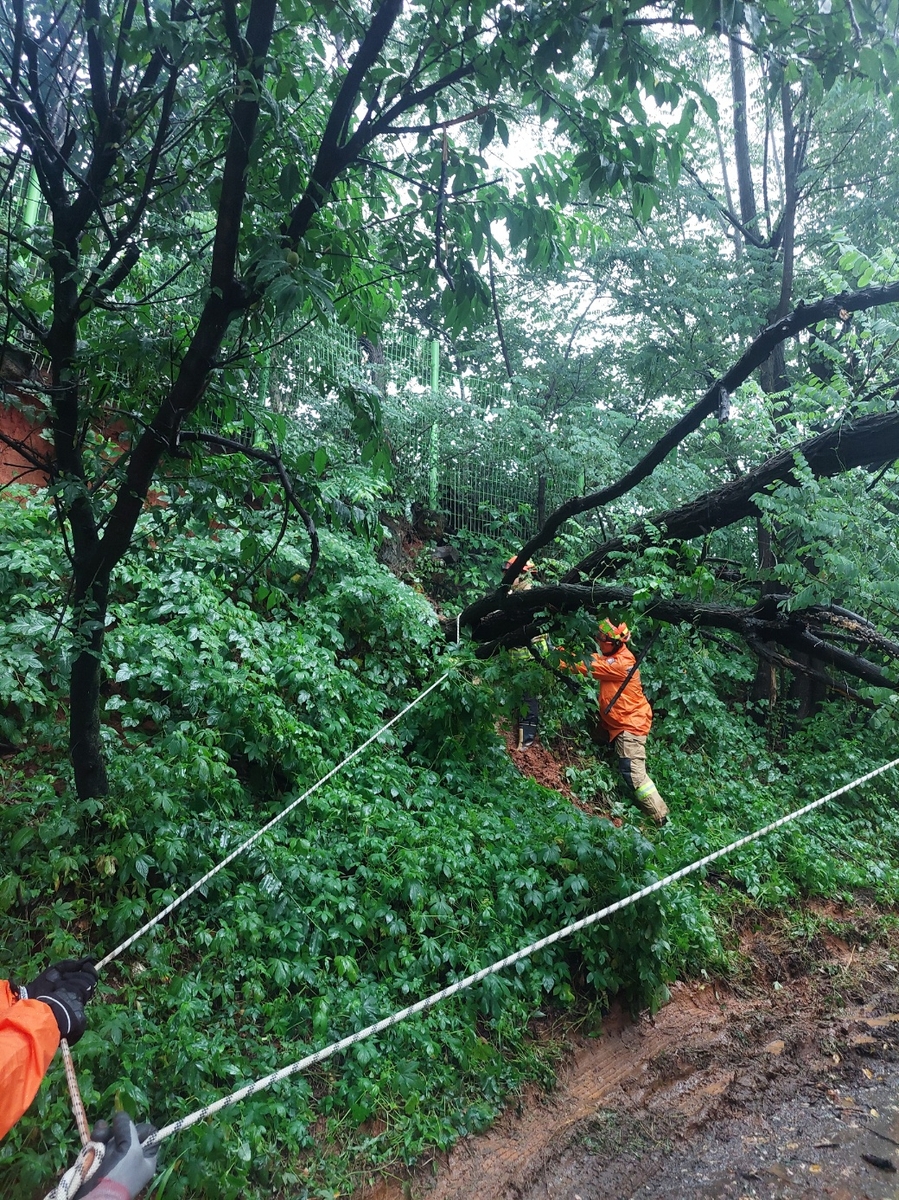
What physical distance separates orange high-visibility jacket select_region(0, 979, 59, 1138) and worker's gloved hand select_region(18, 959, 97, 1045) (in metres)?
0.27

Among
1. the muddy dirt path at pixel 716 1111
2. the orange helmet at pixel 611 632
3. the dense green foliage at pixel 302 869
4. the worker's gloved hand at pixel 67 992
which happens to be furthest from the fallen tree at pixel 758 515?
the worker's gloved hand at pixel 67 992

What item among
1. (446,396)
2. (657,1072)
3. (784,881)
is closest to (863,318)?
(446,396)

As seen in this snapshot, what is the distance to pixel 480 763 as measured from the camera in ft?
19.2

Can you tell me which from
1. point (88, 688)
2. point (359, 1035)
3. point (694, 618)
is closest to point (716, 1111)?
point (359, 1035)

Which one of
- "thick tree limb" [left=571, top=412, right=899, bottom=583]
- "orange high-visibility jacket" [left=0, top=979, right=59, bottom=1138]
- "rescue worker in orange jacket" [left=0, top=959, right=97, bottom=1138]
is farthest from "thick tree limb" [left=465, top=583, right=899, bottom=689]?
"orange high-visibility jacket" [left=0, top=979, right=59, bottom=1138]

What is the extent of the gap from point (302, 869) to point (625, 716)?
3847 mm

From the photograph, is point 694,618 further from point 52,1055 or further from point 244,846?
point 52,1055

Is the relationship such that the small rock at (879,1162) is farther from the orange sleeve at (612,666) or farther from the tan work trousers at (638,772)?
the orange sleeve at (612,666)

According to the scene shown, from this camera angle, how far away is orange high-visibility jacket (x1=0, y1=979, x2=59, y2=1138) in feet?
5.89

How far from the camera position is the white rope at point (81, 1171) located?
1.89m

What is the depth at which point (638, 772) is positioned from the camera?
266 inches

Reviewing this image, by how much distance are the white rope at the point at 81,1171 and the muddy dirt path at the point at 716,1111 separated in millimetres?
1262

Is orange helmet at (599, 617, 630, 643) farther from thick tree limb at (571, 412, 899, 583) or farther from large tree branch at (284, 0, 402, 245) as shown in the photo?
large tree branch at (284, 0, 402, 245)

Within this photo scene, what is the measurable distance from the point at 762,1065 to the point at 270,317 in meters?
4.61
